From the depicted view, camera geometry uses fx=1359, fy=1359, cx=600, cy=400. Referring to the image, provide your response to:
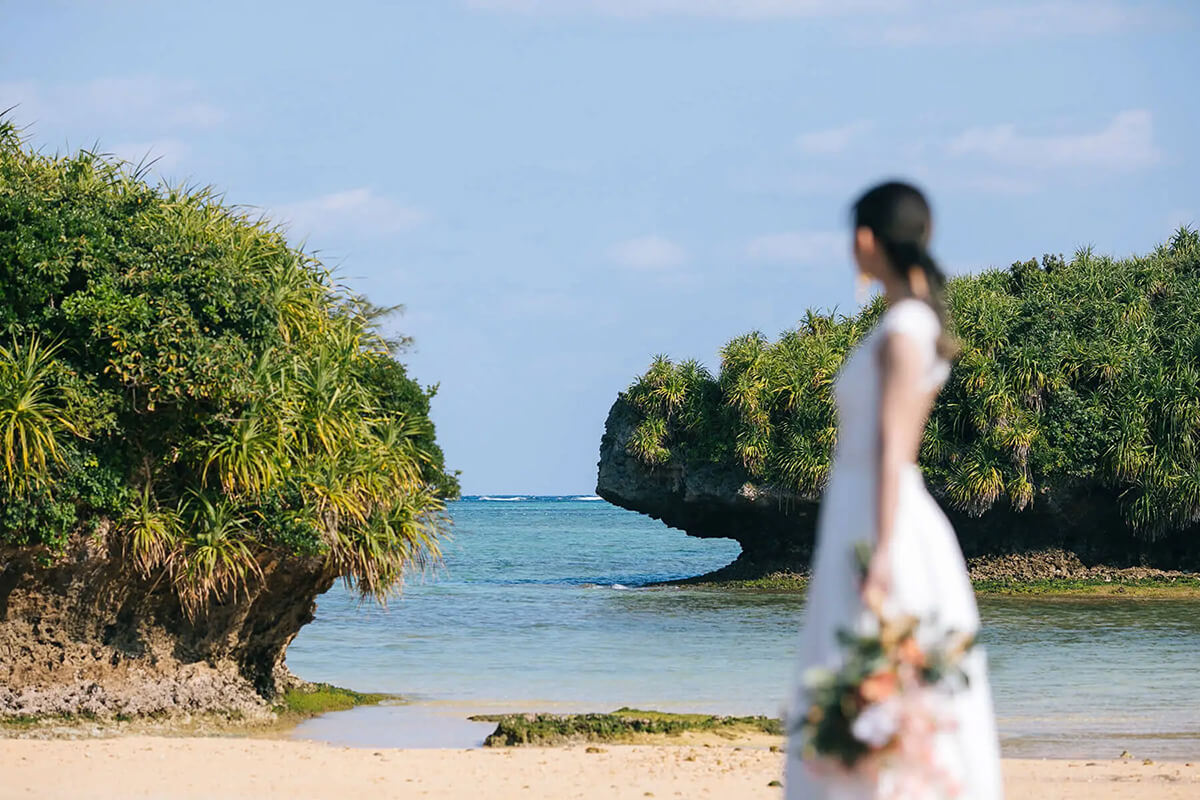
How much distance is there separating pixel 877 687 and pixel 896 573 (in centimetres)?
34

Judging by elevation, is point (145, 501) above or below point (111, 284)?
below

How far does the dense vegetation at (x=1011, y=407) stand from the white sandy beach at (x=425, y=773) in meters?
19.7

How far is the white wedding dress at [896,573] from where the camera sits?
11.9 ft

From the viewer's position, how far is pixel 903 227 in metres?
3.67

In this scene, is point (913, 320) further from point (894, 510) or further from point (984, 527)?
point (984, 527)

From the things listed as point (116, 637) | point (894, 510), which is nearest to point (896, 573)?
point (894, 510)

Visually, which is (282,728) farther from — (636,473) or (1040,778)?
(636,473)

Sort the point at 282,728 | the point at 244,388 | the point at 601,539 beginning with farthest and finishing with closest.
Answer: the point at 601,539, the point at 282,728, the point at 244,388

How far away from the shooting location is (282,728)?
11.9 m

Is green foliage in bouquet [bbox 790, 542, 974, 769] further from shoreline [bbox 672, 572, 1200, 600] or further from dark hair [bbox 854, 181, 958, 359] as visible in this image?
shoreline [bbox 672, 572, 1200, 600]

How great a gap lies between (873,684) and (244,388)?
26.5 feet

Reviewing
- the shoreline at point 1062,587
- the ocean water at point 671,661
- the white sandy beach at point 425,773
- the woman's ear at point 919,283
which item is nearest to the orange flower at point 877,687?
the woman's ear at point 919,283

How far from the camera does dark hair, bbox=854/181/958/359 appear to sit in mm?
3668

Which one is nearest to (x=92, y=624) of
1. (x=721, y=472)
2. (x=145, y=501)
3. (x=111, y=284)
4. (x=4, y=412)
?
(x=145, y=501)
